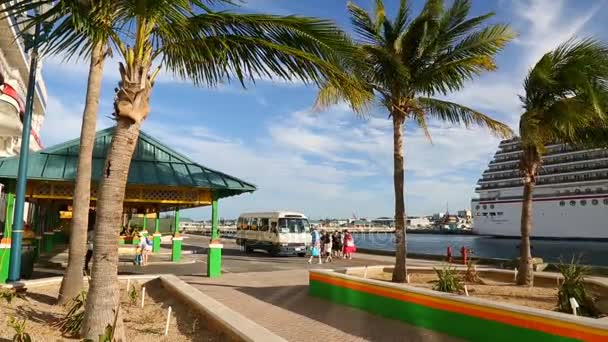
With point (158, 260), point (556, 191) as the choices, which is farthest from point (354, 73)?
point (556, 191)

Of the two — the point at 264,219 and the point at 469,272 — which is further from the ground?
the point at 264,219

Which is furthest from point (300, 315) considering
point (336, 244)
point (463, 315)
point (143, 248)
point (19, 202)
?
point (336, 244)

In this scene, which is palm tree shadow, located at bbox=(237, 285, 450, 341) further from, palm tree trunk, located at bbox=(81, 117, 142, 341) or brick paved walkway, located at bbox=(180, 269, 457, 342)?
palm tree trunk, located at bbox=(81, 117, 142, 341)

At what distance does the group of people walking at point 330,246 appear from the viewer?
22.4 meters

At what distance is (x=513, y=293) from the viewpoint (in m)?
10.4

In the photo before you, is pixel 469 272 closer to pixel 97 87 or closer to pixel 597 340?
pixel 597 340

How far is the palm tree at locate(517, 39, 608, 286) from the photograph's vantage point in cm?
1067

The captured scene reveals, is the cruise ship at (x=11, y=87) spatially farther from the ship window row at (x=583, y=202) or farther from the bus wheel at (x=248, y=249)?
the ship window row at (x=583, y=202)

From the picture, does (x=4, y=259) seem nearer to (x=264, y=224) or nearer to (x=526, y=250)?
(x=526, y=250)

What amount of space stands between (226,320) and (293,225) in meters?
19.9

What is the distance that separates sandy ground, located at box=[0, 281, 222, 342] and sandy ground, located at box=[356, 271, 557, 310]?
5.90m

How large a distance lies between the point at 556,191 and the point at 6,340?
243ft

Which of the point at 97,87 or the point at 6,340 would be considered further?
the point at 97,87

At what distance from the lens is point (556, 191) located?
67750 millimetres
